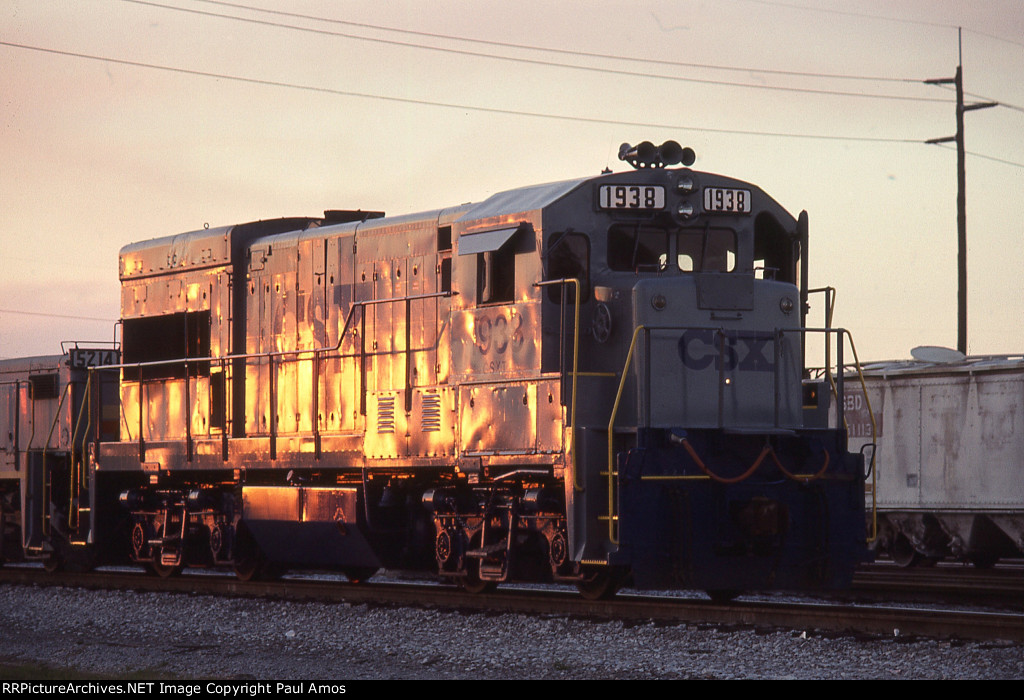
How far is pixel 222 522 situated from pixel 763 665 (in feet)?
27.2

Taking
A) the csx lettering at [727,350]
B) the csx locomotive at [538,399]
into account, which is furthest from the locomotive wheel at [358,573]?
the csx lettering at [727,350]

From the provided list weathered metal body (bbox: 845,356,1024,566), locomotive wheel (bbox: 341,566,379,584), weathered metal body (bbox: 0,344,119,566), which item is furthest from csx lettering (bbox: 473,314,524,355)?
weathered metal body (bbox: 845,356,1024,566)

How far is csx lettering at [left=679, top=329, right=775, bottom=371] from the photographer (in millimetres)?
11445

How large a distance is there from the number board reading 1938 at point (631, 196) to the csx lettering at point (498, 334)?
1.26 metres

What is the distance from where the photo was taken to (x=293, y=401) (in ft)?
49.0

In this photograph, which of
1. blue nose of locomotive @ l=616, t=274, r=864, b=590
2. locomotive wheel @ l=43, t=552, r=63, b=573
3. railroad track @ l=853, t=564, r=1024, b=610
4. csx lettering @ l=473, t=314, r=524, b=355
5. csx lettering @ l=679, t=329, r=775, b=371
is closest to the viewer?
blue nose of locomotive @ l=616, t=274, r=864, b=590

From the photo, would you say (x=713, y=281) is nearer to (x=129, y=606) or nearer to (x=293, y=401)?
(x=293, y=401)

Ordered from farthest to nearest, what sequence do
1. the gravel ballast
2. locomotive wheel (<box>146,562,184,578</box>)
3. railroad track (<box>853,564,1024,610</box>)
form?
1. locomotive wheel (<box>146,562,184,578</box>)
2. railroad track (<box>853,564,1024,610</box>)
3. the gravel ballast

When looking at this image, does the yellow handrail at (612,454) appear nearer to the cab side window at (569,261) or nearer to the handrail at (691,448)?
the handrail at (691,448)

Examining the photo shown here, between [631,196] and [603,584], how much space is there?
347cm

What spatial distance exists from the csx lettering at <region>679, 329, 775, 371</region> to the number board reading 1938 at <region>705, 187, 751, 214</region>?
3.94ft

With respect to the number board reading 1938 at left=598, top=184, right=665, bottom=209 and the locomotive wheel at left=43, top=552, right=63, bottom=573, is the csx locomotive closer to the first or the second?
the number board reading 1938 at left=598, top=184, right=665, bottom=209

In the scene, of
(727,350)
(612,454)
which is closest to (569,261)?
(727,350)

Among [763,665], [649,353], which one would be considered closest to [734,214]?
[649,353]
